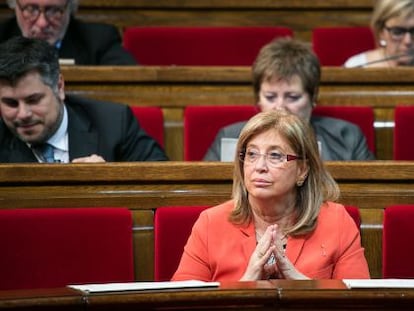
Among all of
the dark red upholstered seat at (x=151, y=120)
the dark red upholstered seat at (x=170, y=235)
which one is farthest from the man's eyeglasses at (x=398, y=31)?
the dark red upholstered seat at (x=170, y=235)

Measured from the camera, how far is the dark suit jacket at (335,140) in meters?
1.99

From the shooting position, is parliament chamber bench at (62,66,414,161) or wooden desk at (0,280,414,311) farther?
parliament chamber bench at (62,66,414,161)

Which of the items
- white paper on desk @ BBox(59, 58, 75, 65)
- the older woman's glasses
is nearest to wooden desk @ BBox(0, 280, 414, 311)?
the older woman's glasses

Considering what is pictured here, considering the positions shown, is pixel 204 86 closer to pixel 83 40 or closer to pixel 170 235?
pixel 83 40

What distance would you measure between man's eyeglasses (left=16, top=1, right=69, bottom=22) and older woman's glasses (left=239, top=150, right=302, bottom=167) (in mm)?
799

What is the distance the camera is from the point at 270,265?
4.89 feet

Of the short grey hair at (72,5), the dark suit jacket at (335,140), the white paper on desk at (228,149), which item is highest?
the short grey hair at (72,5)

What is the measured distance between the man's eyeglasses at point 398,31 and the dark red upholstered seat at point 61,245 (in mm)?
872

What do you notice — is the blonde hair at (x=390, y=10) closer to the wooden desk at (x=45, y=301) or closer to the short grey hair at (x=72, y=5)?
the short grey hair at (x=72, y=5)

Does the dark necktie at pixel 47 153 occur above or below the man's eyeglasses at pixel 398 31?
below

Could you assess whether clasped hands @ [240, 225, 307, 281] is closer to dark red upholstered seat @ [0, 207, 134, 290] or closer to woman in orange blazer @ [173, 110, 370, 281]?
woman in orange blazer @ [173, 110, 370, 281]

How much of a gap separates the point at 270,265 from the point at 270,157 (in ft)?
0.47

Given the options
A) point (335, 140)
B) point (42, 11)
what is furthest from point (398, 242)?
point (42, 11)

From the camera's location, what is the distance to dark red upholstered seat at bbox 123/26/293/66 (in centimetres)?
245
